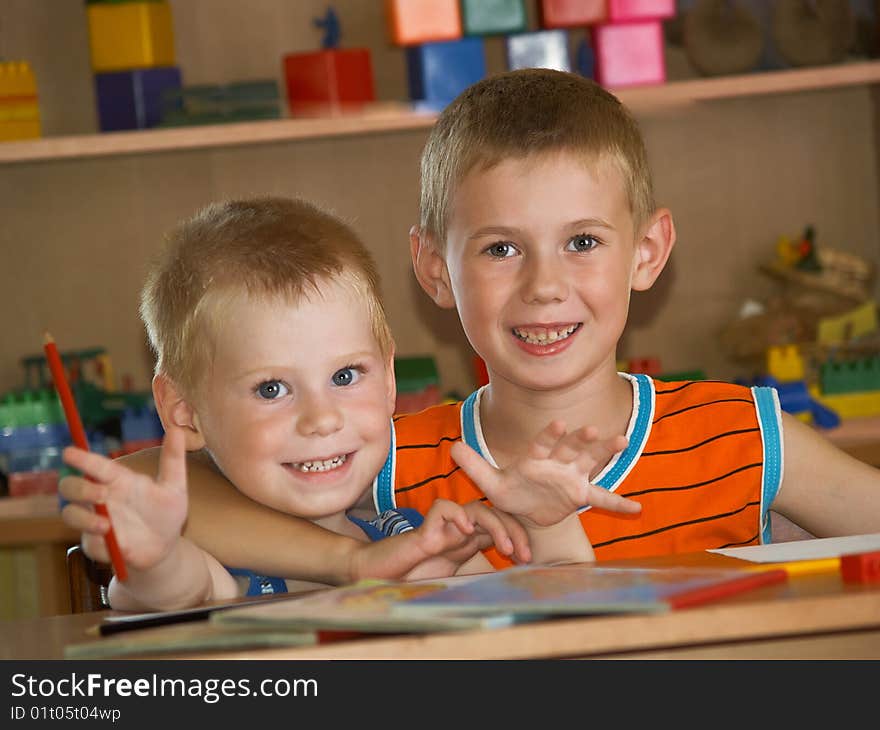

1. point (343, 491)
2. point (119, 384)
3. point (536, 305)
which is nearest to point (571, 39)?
point (119, 384)

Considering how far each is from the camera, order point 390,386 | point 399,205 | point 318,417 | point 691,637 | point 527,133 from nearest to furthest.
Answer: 1. point 691,637
2. point 318,417
3. point 390,386
4. point 527,133
5. point 399,205

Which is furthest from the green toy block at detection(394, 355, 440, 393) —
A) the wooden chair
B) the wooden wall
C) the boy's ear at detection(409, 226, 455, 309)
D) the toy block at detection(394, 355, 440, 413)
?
the wooden chair

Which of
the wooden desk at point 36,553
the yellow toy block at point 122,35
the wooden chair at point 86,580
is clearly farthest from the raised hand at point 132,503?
the yellow toy block at point 122,35

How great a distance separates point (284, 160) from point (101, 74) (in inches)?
17.6

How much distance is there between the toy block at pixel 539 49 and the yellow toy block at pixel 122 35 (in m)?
0.67

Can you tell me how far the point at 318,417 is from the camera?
3.38 ft

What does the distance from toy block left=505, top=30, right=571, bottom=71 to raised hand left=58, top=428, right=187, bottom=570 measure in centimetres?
177

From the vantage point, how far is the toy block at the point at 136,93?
2.41 m

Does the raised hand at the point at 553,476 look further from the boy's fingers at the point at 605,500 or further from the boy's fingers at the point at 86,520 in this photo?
the boy's fingers at the point at 86,520

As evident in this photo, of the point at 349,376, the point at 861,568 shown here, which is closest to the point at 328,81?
the point at 349,376

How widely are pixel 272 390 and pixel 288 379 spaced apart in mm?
18

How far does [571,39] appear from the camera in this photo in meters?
2.66

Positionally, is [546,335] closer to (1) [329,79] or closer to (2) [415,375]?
(2) [415,375]
